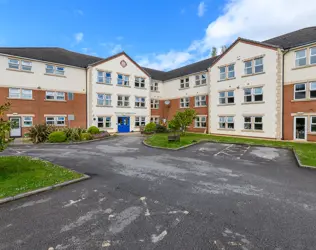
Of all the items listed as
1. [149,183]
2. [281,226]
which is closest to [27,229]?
[149,183]

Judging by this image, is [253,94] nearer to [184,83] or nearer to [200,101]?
[200,101]

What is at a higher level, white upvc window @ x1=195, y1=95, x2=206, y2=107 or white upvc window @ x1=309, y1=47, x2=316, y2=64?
white upvc window @ x1=309, y1=47, x2=316, y2=64

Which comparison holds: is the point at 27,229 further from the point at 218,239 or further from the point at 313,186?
the point at 313,186

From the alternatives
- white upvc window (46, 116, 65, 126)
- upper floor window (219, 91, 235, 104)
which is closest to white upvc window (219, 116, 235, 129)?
upper floor window (219, 91, 235, 104)

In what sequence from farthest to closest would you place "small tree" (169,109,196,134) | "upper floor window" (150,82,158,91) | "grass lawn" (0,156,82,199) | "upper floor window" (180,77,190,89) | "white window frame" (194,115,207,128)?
"upper floor window" (150,82,158,91)
"upper floor window" (180,77,190,89)
"white window frame" (194,115,207,128)
"small tree" (169,109,196,134)
"grass lawn" (0,156,82,199)

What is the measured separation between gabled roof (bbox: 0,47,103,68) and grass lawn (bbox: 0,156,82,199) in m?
17.6

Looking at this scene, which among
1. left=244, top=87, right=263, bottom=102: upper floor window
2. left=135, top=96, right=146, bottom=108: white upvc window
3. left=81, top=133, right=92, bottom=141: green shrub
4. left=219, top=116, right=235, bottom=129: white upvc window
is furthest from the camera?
left=135, top=96, right=146, bottom=108: white upvc window

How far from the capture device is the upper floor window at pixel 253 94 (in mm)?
19797

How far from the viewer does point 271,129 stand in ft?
61.9

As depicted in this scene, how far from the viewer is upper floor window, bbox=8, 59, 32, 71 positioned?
19.9 meters

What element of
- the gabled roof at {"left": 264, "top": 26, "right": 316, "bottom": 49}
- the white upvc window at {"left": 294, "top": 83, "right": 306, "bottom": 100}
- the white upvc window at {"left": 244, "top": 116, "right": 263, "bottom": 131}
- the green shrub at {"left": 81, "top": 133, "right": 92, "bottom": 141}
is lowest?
the green shrub at {"left": 81, "top": 133, "right": 92, "bottom": 141}

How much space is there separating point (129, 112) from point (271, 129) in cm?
1926

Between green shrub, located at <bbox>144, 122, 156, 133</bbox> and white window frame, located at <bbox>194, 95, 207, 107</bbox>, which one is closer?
green shrub, located at <bbox>144, 122, 156, 133</bbox>

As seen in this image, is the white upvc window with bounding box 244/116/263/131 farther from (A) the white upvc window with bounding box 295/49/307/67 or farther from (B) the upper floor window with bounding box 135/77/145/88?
(B) the upper floor window with bounding box 135/77/145/88
